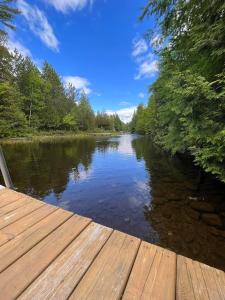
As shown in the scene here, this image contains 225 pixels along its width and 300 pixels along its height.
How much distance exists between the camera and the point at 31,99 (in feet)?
110

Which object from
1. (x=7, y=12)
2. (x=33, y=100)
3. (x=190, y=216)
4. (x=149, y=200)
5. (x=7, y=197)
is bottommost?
(x=149, y=200)

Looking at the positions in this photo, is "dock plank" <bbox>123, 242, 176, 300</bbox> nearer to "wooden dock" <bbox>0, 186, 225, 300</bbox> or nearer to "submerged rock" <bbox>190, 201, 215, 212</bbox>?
"wooden dock" <bbox>0, 186, 225, 300</bbox>

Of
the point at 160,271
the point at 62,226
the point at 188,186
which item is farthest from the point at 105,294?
the point at 188,186

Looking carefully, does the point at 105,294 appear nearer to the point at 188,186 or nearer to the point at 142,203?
the point at 142,203

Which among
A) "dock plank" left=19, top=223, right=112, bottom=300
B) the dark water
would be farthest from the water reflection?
"dock plank" left=19, top=223, right=112, bottom=300

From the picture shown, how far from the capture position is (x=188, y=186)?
6738 mm

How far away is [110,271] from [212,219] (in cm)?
389

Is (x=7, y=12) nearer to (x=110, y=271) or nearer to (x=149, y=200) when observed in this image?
(x=149, y=200)

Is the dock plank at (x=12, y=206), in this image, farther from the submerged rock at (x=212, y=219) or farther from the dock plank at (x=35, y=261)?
the submerged rock at (x=212, y=219)

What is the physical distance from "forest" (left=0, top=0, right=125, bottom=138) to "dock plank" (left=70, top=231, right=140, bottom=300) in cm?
1524

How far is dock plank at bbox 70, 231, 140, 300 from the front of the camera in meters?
1.24

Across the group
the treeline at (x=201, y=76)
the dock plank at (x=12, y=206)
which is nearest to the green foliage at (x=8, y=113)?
the treeline at (x=201, y=76)

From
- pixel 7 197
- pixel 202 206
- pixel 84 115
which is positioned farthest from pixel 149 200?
pixel 84 115

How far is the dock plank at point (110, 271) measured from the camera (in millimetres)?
1244
